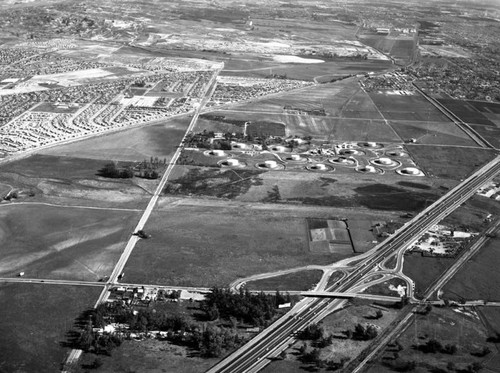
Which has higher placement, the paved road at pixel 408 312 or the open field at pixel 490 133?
the open field at pixel 490 133

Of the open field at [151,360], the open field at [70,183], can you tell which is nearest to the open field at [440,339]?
the open field at [151,360]

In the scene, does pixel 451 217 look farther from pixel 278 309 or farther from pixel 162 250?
pixel 162 250

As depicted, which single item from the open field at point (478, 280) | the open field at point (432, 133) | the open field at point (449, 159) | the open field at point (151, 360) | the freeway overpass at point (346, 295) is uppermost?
the open field at point (432, 133)

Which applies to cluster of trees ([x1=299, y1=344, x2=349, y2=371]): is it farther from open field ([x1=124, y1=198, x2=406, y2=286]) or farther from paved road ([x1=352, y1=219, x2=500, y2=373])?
open field ([x1=124, y1=198, x2=406, y2=286])

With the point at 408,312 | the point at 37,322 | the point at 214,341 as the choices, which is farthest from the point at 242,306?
the point at 37,322

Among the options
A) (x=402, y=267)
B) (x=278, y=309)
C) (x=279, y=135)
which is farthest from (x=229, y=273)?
(x=279, y=135)

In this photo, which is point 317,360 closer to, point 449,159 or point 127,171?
point 127,171

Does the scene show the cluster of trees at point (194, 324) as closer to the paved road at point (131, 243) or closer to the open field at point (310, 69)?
the paved road at point (131, 243)
